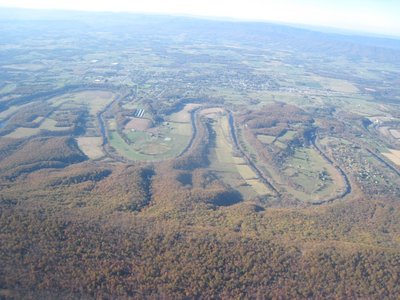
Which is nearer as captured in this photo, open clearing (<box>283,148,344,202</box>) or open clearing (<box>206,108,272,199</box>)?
open clearing (<box>206,108,272,199</box>)

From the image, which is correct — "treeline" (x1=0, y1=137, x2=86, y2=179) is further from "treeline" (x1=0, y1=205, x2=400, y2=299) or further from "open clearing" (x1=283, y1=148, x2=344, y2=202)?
"open clearing" (x1=283, y1=148, x2=344, y2=202)

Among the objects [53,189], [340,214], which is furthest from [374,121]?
[53,189]

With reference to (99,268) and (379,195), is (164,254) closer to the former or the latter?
(99,268)

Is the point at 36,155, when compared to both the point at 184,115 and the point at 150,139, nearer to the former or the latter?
the point at 150,139

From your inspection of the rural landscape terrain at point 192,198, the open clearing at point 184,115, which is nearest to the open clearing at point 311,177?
the rural landscape terrain at point 192,198

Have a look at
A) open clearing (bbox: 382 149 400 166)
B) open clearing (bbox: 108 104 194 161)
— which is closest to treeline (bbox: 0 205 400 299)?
open clearing (bbox: 108 104 194 161)

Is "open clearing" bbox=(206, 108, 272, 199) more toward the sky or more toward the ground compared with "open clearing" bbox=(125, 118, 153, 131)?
more toward the sky

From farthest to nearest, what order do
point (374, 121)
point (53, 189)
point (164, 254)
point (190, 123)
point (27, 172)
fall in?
point (374, 121), point (190, 123), point (27, 172), point (53, 189), point (164, 254)
